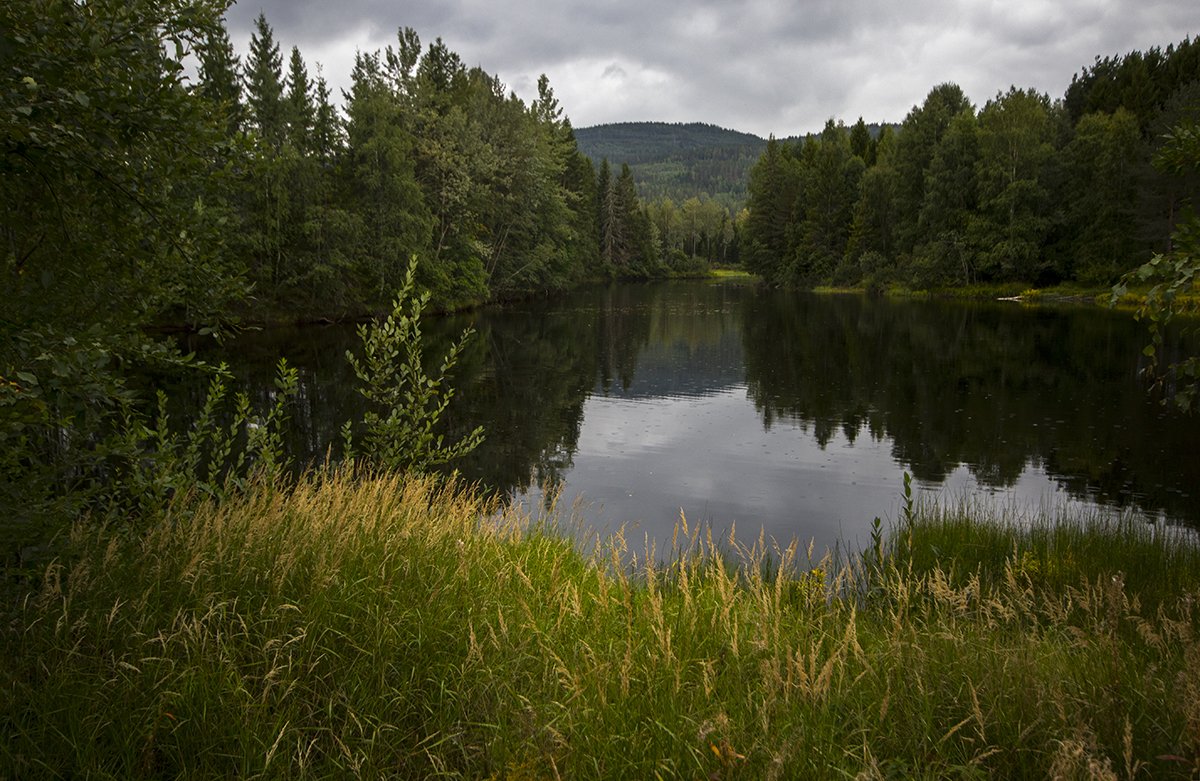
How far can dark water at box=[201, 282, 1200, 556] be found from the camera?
13.6 metres

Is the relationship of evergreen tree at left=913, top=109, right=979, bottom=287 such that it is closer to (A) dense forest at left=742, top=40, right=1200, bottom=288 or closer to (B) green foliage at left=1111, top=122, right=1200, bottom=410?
(A) dense forest at left=742, top=40, right=1200, bottom=288

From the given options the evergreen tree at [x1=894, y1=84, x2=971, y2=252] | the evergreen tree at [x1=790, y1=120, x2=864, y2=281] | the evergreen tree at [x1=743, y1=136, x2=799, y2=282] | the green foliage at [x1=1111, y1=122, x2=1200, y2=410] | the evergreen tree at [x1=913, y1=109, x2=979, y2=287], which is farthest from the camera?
the evergreen tree at [x1=743, y1=136, x2=799, y2=282]

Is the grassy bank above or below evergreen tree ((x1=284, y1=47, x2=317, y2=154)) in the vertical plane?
below

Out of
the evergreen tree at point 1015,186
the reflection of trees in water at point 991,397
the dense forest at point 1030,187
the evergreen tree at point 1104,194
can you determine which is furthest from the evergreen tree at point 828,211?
the reflection of trees in water at point 991,397

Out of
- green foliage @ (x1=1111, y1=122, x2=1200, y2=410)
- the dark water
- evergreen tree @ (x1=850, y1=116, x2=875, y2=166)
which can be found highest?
evergreen tree @ (x1=850, y1=116, x2=875, y2=166)

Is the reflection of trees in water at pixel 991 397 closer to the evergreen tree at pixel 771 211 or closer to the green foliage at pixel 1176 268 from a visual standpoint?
the green foliage at pixel 1176 268

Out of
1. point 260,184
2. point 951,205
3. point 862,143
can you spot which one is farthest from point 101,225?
point 862,143

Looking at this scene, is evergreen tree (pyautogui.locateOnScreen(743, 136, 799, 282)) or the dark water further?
evergreen tree (pyautogui.locateOnScreen(743, 136, 799, 282))

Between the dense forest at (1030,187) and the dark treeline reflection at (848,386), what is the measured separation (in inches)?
424

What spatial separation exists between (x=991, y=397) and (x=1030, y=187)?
44.4 meters

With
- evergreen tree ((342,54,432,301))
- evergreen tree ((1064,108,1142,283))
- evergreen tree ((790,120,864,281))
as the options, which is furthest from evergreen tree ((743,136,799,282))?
evergreen tree ((342,54,432,301))

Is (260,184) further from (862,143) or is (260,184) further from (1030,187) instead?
(862,143)

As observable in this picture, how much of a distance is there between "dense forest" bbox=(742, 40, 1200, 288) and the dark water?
18923 millimetres

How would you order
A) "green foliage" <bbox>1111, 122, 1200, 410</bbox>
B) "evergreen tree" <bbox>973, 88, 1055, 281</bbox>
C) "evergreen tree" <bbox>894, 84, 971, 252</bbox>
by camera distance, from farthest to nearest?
"evergreen tree" <bbox>894, 84, 971, 252</bbox> → "evergreen tree" <bbox>973, 88, 1055, 281</bbox> → "green foliage" <bbox>1111, 122, 1200, 410</bbox>
